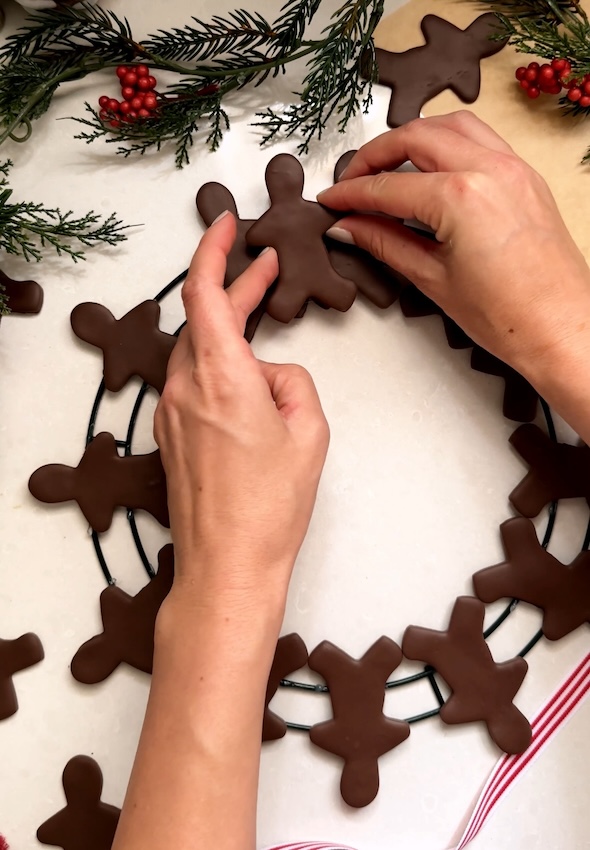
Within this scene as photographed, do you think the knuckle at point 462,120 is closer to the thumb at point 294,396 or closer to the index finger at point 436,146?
the index finger at point 436,146

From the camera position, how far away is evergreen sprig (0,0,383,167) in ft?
3.30

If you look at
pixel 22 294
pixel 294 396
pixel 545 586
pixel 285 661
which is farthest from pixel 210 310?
pixel 545 586

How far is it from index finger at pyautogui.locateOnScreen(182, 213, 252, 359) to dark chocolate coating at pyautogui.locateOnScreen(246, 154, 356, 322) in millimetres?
118

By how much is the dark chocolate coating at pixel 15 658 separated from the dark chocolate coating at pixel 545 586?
0.60 metres

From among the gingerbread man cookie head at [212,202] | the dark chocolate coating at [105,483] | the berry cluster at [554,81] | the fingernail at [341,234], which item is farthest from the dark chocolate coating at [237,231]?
the berry cluster at [554,81]

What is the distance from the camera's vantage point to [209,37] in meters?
1.02

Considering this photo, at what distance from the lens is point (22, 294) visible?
1.05 metres

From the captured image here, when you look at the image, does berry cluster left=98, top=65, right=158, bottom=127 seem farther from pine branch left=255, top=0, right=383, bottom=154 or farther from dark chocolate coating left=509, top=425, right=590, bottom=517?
dark chocolate coating left=509, top=425, right=590, bottom=517

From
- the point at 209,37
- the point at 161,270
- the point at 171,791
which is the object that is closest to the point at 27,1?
the point at 209,37

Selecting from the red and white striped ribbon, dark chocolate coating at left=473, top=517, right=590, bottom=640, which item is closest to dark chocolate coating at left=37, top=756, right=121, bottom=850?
the red and white striped ribbon

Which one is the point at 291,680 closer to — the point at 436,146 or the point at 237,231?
the point at 237,231

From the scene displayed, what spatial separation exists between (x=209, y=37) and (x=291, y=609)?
2.65 ft

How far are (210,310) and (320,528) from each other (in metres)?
0.35

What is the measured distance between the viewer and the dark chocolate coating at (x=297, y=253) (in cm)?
99
